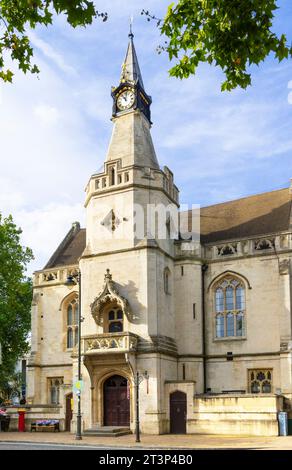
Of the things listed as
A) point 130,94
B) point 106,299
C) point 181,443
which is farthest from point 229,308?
point 130,94

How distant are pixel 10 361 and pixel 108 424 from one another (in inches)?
643

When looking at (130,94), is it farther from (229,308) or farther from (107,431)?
(107,431)

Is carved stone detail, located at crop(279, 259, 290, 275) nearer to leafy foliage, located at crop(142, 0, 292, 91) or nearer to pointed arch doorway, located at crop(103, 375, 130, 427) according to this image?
pointed arch doorway, located at crop(103, 375, 130, 427)

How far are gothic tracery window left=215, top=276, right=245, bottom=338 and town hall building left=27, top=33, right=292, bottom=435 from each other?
6cm

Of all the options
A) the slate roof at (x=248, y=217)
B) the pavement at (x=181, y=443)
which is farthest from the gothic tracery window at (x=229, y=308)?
the pavement at (x=181, y=443)

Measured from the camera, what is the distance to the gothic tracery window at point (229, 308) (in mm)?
36031

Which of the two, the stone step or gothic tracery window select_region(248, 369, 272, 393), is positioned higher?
gothic tracery window select_region(248, 369, 272, 393)

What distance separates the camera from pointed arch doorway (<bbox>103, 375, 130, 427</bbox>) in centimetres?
3384

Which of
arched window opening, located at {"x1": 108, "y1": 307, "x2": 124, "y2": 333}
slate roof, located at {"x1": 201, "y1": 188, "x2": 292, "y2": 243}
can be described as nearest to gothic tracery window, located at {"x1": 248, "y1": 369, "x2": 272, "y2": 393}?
arched window opening, located at {"x1": 108, "y1": 307, "x2": 124, "y2": 333}

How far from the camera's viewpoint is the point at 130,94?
132ft

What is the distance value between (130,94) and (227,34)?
31060mm
